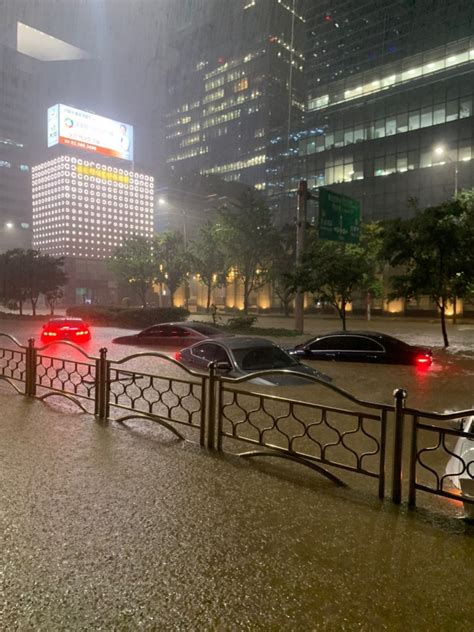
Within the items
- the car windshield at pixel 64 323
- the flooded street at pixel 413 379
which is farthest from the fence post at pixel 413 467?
the car windshield at pixel 64 323

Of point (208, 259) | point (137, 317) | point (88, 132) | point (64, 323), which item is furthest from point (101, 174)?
point (64, 323)

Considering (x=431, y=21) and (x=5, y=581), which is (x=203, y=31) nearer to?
(x=431, y=21)

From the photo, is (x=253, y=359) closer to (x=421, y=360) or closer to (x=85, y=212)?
(x=421, y=360)

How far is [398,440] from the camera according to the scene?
443 centimetres

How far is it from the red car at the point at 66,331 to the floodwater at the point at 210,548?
15507mm

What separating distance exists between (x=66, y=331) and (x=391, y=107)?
54120 millimetres

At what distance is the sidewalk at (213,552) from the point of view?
2826 mm

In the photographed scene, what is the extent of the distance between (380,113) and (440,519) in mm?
64196

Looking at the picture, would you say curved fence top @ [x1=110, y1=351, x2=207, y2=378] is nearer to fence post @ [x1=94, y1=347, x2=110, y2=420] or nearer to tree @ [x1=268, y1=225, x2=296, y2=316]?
fence post @ [x1=94, y1=347, x2=110, y2=420]

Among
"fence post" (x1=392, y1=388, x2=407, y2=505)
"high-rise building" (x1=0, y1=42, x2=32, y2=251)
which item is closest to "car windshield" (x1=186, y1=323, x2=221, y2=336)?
"fence post" (x1=392, y1=388, x2=407, y2=505)

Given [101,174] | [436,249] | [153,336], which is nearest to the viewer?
[153,336]

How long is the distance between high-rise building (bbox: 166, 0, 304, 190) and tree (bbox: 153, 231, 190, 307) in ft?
213

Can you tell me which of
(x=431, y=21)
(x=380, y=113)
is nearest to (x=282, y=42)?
(x=431, y=21)

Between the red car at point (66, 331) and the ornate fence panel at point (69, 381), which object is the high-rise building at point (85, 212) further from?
the ornate fence panel at point (69, 381)
